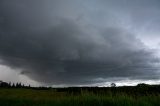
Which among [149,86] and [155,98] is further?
[149,86]

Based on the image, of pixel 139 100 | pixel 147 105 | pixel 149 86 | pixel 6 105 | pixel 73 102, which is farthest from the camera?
pixel 149 86

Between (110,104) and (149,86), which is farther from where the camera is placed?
(149,86)

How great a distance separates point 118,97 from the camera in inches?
783

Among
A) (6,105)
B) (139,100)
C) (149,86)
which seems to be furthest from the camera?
(149,86)

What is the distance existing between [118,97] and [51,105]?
5520 millimetres

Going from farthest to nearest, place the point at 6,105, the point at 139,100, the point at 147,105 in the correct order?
the point at 6,105
the point at 139,100
the point at 147,105

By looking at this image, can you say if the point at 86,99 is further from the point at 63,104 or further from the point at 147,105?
the point at 147,105

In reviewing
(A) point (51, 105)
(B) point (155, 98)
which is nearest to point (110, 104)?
(B) point (155, 98)

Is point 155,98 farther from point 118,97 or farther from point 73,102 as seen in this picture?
point 73,102

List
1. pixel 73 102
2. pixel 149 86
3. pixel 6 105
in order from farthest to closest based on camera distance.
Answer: pixel 149 86 → pixel 6 105 → pixel 73 102

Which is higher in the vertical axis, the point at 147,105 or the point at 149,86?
the point at 149,86

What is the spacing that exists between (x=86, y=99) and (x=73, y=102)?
1108 mm

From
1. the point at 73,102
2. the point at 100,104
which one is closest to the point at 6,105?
the point at 73,102

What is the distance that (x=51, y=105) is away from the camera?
2062cm
